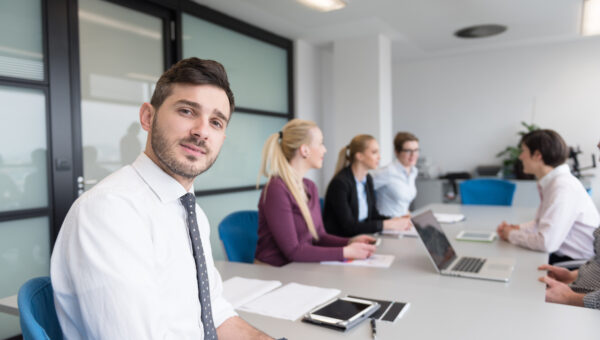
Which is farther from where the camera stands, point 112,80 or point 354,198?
point 112,80

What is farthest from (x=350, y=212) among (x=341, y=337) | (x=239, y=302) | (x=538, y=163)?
(x=341, y=337)

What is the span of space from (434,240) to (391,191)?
1577 mm

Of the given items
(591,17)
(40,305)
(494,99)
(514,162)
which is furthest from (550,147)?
(494,99)

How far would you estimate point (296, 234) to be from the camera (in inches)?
82.2

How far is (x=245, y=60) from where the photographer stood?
15.7 ft

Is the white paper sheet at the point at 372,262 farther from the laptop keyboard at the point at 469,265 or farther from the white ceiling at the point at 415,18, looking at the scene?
the white ceiling at the point at 415,18

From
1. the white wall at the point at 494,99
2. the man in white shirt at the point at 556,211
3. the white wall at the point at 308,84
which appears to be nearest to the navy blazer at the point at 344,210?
the man in white shirt at the point at 556,211

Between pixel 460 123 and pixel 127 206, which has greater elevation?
pixel 460 123

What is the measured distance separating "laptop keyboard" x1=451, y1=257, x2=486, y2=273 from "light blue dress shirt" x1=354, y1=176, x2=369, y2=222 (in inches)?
42.3

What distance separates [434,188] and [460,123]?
128 centimetres

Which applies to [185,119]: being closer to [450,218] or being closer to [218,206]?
[450,218]

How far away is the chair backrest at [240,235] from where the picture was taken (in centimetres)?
227

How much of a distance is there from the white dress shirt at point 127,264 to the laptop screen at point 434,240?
1100 mm

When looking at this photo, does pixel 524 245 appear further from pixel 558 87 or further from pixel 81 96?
pixel 558 87
